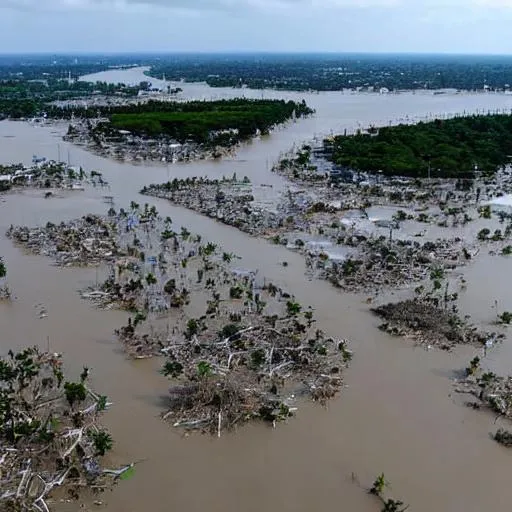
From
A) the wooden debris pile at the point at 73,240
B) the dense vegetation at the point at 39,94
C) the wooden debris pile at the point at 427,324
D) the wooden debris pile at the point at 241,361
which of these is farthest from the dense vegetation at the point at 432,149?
the dense vegetation at the point at 39,94

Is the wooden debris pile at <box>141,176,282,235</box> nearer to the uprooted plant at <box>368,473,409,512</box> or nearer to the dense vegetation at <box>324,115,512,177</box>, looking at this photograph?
the dense vegetation at <box>324,115,512,177</box>

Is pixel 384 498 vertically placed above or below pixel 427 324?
below

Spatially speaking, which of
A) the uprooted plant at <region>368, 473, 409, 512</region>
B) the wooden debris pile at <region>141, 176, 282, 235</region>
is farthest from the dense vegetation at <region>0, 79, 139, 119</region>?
the uprooted plant at <region>368, 473, 409, 512</region>

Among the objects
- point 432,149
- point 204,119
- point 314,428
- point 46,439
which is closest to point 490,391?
point 314,428

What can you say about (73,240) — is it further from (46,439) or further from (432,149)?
(432,149)

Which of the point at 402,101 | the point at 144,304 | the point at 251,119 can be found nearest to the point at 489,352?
the point at 144,304
